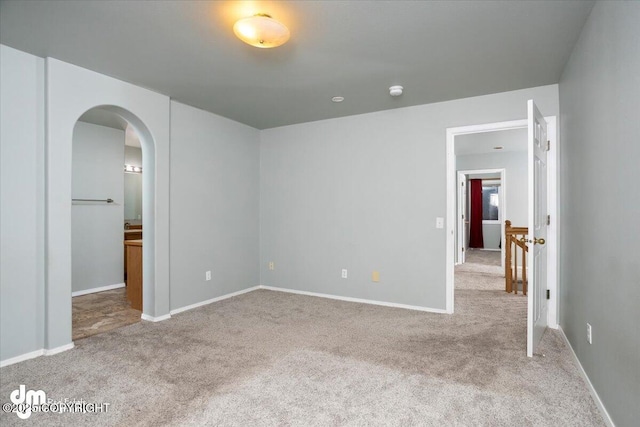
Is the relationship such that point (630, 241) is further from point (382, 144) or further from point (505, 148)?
point (505, 148)

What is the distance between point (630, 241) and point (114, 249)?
5.76 meters

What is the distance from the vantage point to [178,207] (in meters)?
3.84

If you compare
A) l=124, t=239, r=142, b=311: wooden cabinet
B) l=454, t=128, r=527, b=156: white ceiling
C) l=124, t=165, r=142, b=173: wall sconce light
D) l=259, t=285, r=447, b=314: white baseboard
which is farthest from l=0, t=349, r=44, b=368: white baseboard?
l=454, t=128, r=527, b=156: white ceiling

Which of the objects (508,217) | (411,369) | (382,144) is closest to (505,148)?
(508,217)

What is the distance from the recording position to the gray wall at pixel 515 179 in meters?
7.21

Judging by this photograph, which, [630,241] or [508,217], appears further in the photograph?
[508,217]

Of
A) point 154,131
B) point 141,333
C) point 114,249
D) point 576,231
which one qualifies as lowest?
point 141,333

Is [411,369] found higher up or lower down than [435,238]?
lower down

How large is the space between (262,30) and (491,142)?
17.9 ft

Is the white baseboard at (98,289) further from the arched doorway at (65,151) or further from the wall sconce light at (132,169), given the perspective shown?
the wall sconce light at (132,169)

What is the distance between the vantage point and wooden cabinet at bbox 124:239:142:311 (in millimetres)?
3836

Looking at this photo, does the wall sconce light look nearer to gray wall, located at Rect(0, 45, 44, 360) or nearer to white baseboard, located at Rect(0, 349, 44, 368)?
gray wall, located at Rect(0, 45, 44, 360)

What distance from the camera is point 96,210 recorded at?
16.4ft

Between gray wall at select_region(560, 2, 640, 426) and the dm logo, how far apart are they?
9.93 ft
